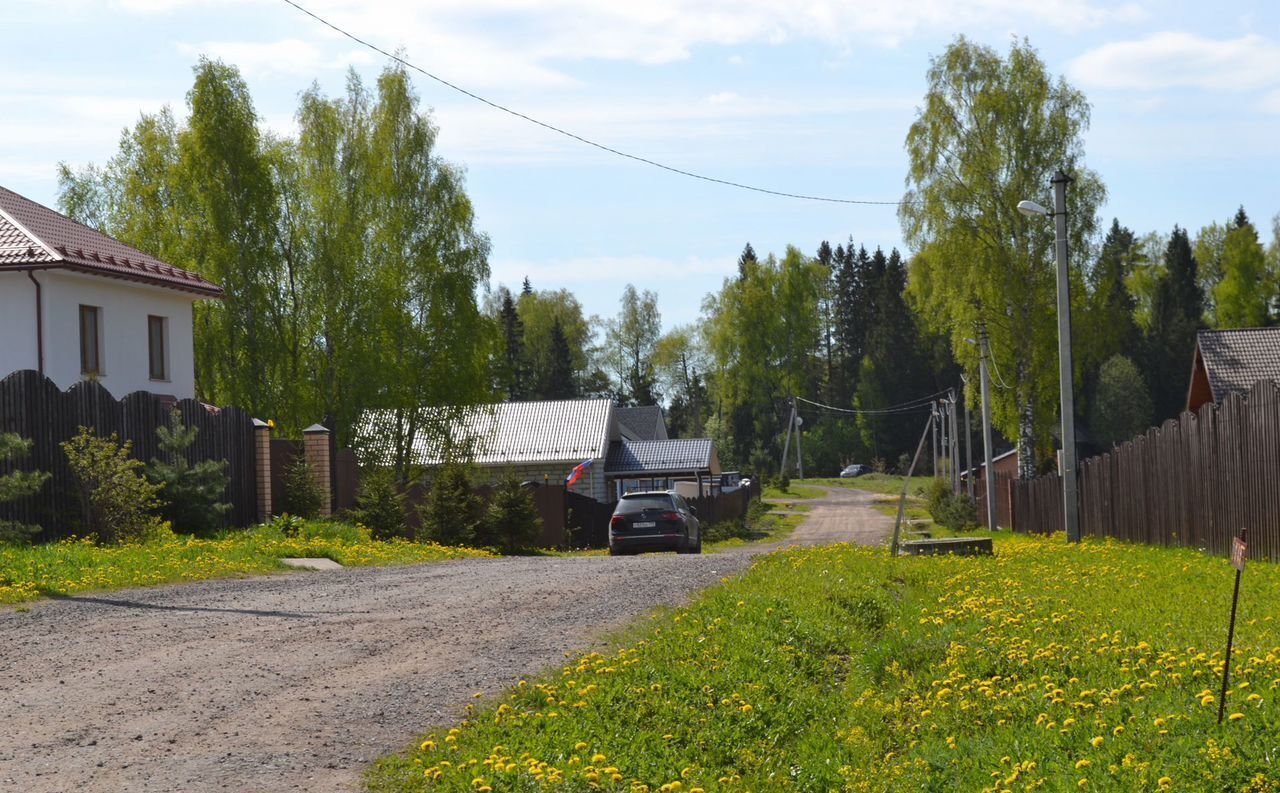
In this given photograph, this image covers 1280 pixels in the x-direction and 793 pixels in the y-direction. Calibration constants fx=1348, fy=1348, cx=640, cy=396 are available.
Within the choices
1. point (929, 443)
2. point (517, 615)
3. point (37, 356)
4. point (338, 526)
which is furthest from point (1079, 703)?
point (929, 443)

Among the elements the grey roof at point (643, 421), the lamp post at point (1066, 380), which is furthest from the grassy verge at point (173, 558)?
the grey roof at point (643, 421)

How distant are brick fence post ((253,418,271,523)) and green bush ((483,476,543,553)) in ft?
18.0

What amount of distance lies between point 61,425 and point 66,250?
7.74m

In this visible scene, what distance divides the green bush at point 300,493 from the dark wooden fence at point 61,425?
2.45 m

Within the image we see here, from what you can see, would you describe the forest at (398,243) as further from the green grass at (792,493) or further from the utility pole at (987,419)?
the green grass at (792,493)

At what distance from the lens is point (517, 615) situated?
38.5 feet

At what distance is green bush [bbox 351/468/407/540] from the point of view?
85.6 feet

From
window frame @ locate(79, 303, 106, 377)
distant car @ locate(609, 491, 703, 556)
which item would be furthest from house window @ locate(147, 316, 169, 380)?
distant car @ locate(609, 491, 703, 556)

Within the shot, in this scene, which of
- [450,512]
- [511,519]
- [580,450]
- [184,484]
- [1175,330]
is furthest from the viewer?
[1175,330]

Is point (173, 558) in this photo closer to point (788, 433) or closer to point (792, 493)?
point (792, 493)

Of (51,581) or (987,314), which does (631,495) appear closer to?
(51,581)

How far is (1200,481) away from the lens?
17234mm

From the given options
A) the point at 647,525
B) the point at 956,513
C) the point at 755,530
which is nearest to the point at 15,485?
the point at 647,525

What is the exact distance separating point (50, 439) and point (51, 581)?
524 cm
